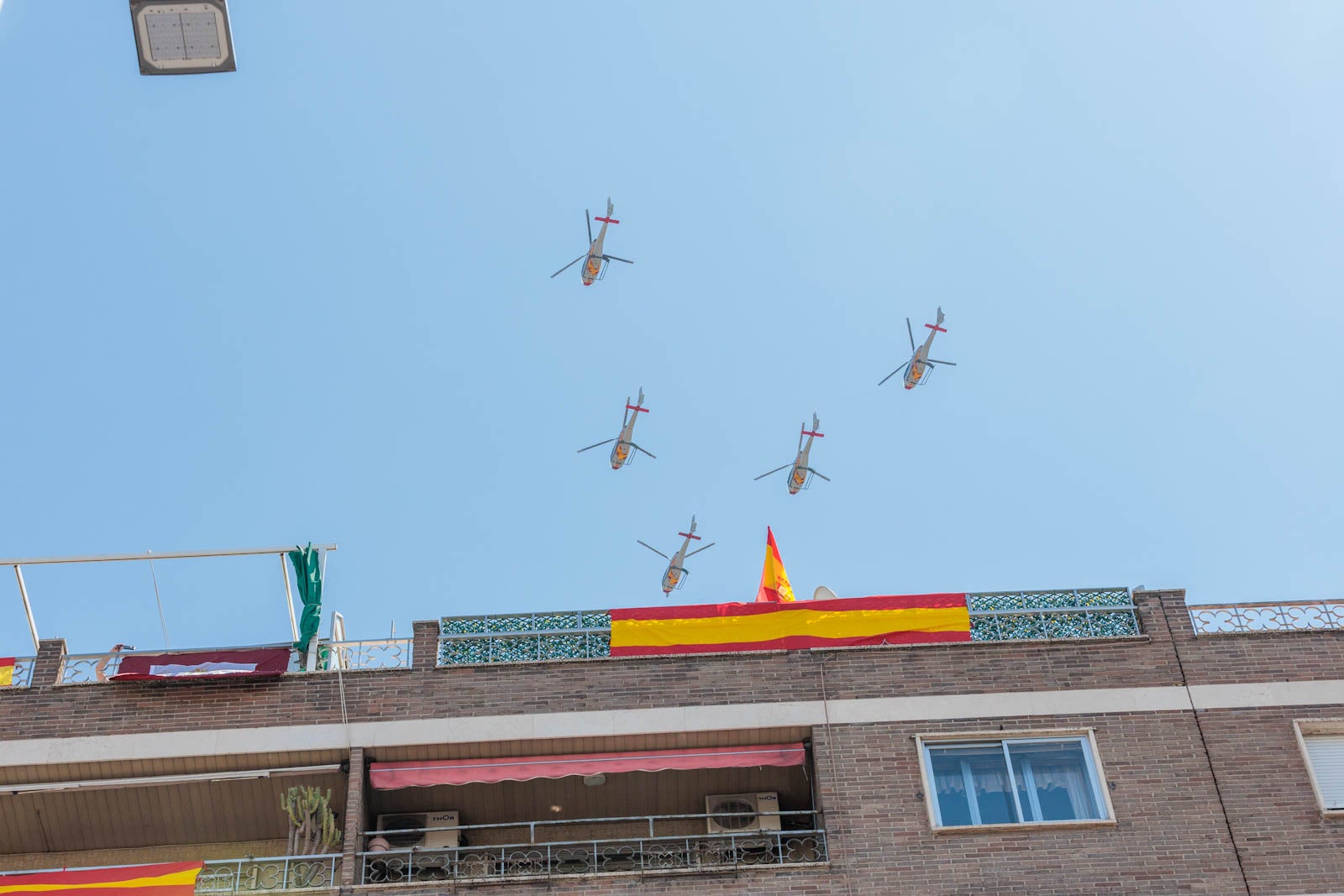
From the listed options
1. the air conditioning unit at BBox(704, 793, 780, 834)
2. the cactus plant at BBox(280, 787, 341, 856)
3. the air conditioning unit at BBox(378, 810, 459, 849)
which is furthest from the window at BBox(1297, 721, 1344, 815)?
the cactus plant at BBox(280, 787, 341, 856)

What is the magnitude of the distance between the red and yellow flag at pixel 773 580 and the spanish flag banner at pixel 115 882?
1185cm

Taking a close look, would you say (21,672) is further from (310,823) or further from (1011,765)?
(1011,765)

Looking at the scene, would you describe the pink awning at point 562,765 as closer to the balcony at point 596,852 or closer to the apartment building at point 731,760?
the apartment building at point 731,760

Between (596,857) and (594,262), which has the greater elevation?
(594,262)

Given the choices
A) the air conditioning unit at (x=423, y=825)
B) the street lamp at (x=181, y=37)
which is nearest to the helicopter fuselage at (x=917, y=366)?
the air conditioning unit at (x=423, y=825)

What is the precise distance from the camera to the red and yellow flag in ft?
89.3

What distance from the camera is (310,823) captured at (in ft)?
68.1

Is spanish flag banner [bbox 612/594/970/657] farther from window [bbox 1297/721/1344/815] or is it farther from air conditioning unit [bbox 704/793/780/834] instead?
window [bbox 1297/721/1344/815]

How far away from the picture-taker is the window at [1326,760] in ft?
65.4

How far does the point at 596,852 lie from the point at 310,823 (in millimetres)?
4318

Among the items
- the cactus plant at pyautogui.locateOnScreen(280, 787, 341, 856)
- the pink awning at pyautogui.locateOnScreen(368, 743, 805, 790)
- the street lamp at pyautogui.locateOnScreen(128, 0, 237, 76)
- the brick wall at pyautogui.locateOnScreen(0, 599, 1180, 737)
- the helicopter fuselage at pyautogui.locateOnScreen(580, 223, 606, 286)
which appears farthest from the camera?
the helicopter fuselage at pyautogui.locateOnScreen(580, 223, 606, 286)

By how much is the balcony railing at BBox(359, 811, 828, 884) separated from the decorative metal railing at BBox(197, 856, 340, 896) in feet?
1.86

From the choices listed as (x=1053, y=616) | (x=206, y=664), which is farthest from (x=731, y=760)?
(x=206, y=664)

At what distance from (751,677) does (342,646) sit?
20.9 feet
